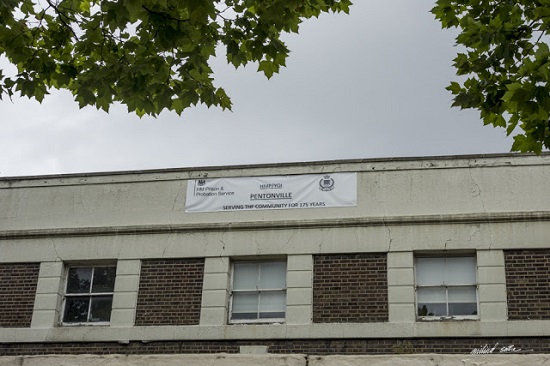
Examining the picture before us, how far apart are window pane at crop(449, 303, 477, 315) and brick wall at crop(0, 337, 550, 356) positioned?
0.59 m

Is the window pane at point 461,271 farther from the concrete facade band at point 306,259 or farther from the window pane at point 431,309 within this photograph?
the window pane at point 431,309

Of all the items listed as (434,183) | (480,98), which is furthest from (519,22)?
(434,183)

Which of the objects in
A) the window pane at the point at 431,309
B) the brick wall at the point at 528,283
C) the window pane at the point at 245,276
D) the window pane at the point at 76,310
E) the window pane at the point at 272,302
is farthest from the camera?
the window pane at the point at 76,310

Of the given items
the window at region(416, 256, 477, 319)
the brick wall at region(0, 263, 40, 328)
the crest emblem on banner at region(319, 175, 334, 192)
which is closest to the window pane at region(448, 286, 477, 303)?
the window at region(416, 256, 477, 319)

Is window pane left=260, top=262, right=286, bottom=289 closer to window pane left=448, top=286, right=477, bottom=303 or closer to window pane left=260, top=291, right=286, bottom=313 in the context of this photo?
window pane left=260, top=291, right=286, bottom=313

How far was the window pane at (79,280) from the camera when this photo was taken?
18.9m

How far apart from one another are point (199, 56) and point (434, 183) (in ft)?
29.2

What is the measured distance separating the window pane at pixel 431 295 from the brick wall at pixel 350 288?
72cm

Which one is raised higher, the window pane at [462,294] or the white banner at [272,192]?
the white banner at [272,192]

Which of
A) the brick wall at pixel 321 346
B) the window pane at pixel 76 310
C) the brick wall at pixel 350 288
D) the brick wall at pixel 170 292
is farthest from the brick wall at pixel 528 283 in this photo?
the window pane at pixel 76 310

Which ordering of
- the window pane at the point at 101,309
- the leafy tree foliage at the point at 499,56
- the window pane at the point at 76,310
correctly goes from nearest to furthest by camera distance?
the leafy tree foliage at the point at 499,56, the window pane at the point at 101,309, the window pane at the point at 76,310

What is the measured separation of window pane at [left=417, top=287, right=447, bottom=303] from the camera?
Answer: 1716 cm

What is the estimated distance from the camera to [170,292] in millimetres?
18188

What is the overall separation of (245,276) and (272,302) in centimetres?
85
